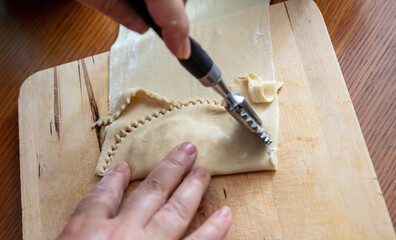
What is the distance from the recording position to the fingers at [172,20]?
59 cm

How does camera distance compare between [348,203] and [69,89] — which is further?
[69,89]

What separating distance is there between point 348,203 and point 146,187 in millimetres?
468

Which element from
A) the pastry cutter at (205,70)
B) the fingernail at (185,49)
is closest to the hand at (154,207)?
the pastry cutter at (205,70)

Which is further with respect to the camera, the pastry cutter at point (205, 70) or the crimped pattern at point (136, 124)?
the crimped pattern at point (136, 124)

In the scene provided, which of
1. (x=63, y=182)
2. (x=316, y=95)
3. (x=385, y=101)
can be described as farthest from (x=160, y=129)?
(x=385, y=101)

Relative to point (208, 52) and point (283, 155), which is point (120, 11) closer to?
point (208, 52)

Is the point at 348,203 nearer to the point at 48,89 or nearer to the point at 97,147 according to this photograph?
the point at 97,147

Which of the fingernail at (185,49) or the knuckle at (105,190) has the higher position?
the fingernail at (185,49)

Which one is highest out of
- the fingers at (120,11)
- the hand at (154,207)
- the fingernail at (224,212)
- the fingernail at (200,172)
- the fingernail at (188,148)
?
the fingers at (120,11)

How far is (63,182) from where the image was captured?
964mm

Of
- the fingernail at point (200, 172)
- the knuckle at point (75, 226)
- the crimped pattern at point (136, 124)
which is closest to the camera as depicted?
the knuckle at point (75, 226)

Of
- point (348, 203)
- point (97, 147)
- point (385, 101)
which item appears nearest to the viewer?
point (348, 203)

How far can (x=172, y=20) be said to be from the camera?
0.59 meters

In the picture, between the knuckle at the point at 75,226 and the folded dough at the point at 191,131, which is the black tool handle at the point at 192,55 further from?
the knuckle at the point at 75,226
